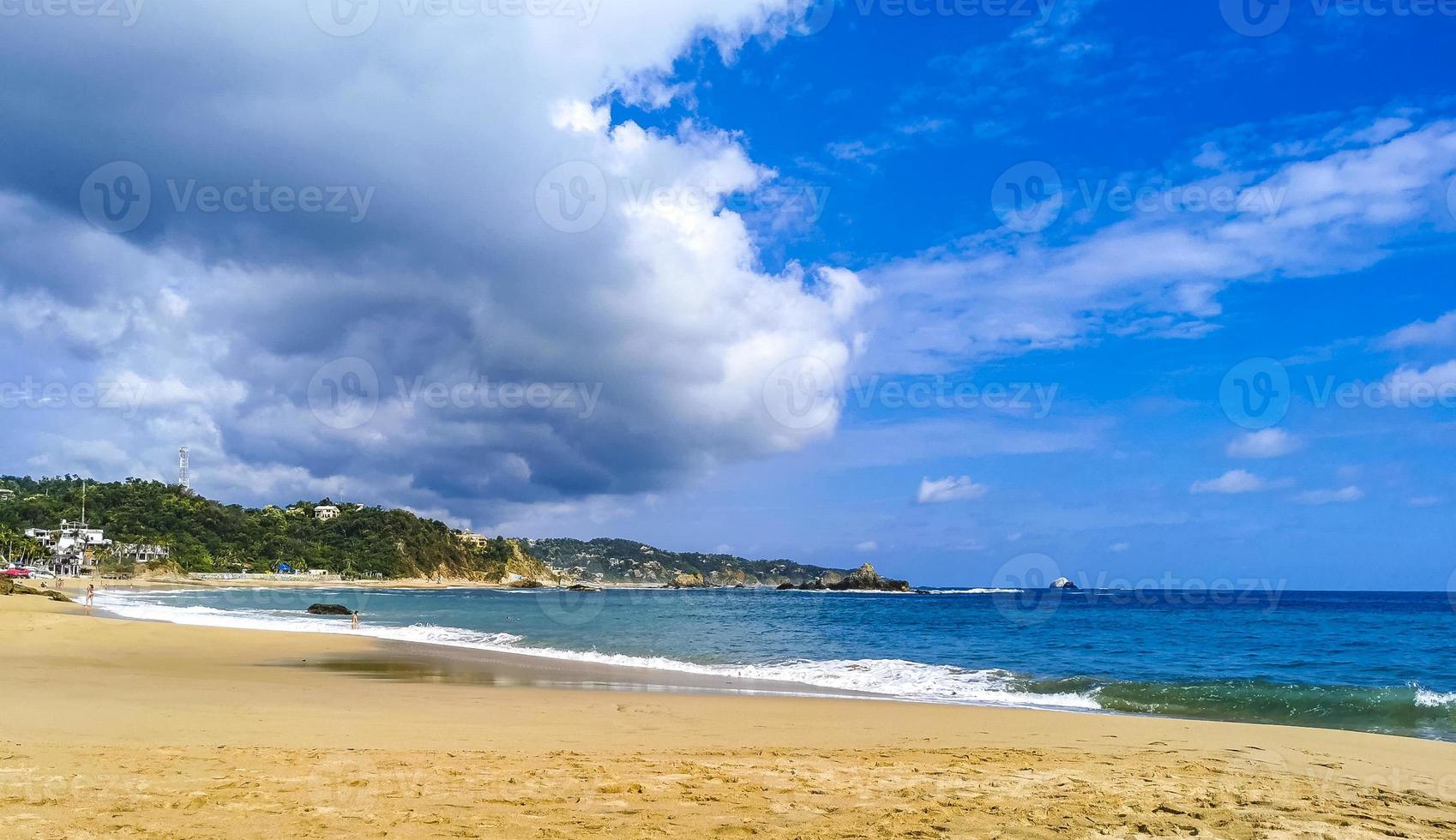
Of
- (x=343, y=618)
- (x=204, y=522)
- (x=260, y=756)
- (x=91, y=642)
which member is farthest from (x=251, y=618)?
(x=204, y=522)

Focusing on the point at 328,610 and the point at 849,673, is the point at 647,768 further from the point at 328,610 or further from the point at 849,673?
the point at 328,610

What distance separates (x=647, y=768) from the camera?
9.22 m

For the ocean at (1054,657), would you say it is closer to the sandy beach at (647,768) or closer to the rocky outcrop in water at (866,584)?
the sandy beach at (647,768)

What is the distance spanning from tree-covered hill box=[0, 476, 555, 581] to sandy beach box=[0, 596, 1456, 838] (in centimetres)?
13372

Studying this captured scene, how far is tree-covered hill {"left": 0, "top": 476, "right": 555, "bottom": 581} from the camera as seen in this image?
12656cm

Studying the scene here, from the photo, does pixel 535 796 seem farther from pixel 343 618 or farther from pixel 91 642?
pixel 343 618

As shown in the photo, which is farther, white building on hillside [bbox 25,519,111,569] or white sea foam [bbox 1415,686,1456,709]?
white building on hillside [bbox 25,519,111,569]

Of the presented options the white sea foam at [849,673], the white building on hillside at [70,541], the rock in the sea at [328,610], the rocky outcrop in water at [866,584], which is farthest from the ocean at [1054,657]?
the rocky outcrop in water at [866,584]

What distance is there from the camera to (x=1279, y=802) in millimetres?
8359

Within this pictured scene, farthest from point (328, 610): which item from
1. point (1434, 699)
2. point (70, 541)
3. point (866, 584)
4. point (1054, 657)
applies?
point (866, 584)

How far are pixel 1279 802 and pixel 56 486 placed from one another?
200612mm

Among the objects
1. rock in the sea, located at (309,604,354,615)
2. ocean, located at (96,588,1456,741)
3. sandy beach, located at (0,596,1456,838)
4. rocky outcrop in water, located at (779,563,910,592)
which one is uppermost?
sandy beach, located at (0,596,1456,838)

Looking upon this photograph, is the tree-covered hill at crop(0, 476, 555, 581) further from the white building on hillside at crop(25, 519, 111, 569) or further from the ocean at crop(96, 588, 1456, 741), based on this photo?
the ocean at crop(96, 588, 1456, 741)

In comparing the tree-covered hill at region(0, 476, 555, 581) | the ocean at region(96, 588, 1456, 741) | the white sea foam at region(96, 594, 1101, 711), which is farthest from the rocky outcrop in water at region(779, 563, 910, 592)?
the white sea foam at region(96, 594, 1101, 711)
